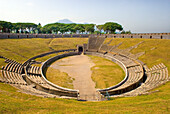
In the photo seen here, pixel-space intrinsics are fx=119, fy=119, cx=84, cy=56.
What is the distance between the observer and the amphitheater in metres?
17.8

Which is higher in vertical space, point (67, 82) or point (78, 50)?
point (78, 50)

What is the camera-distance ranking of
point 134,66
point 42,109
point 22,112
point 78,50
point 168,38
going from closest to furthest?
point 22,112, point 42,109, point 134,66, point 168,38, point 78,50

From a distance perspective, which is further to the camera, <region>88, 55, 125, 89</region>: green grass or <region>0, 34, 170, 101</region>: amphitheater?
<region>88, 55, 125, 89</region>: green grass

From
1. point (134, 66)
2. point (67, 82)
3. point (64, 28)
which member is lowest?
point (67, 82)

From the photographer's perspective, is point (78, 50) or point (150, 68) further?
point (78, 50)

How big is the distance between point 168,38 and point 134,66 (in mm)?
21942

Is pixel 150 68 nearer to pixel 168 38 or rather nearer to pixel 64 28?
pixel 168 38

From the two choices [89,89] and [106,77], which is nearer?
[89,89]

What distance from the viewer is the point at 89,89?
2106cm

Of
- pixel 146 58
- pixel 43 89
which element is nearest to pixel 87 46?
pixel 146 58

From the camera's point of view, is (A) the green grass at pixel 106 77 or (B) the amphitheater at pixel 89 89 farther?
(A) the green grass at pixel 106 77

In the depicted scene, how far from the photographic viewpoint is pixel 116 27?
89.4 m

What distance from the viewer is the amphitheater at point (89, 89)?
1780cm

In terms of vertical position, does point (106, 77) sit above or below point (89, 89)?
above
